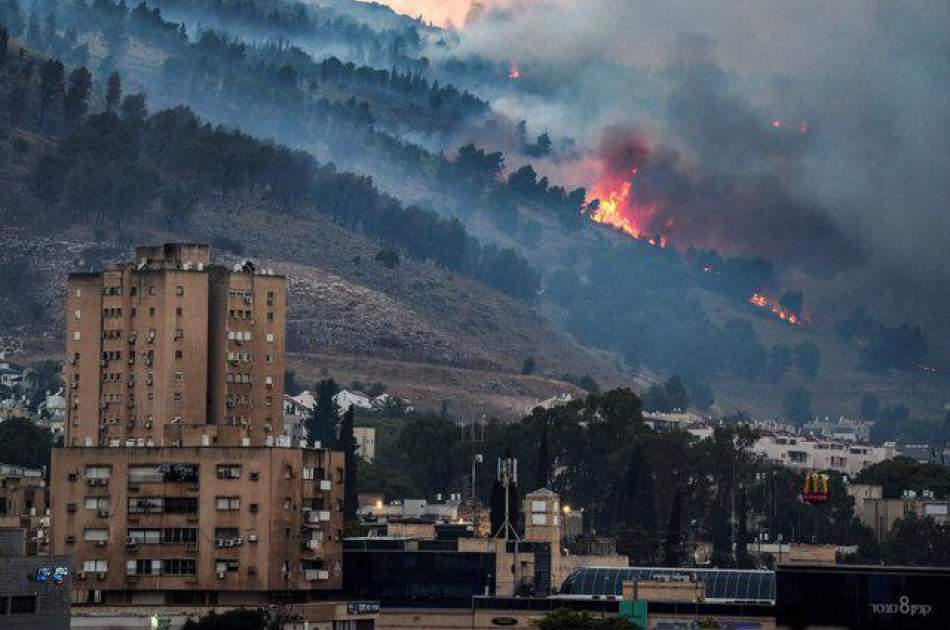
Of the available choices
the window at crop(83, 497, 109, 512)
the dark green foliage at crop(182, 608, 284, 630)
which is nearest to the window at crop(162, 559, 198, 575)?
the window at crop(83, 497, 109, 512)

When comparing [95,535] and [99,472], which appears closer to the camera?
[95,535]

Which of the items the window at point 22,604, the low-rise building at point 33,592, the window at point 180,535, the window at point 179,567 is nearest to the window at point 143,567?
the window at point 179,567

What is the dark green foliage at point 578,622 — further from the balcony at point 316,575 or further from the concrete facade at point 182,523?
the concrete facade at point 182,523

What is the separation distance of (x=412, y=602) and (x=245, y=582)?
61.2 ft

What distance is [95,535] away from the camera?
168m

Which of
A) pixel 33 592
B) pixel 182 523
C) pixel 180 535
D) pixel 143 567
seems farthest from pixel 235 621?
pixel 33 592

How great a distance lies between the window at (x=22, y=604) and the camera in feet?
411

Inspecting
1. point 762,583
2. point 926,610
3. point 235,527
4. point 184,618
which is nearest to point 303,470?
point 235,527

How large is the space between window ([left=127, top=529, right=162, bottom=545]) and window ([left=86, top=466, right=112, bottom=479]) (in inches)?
132

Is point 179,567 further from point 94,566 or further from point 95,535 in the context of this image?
point 95,535

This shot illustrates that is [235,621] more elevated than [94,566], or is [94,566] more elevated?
[94,566]

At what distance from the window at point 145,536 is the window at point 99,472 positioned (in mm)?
3359

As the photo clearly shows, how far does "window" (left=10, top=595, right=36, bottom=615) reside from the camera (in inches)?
4926

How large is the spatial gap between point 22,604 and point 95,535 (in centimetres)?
4243
